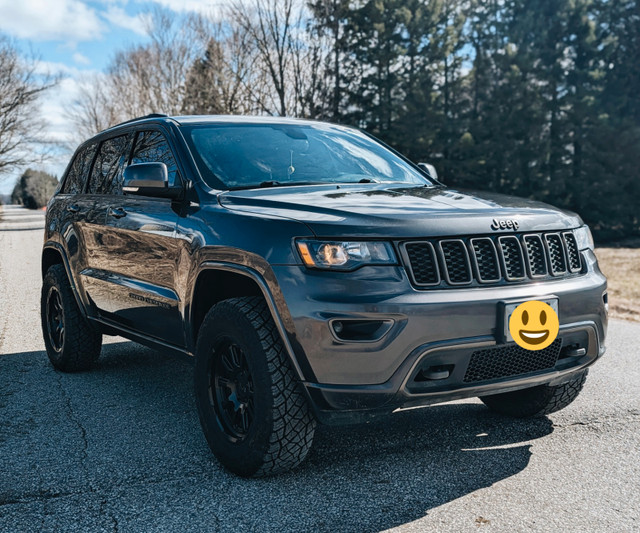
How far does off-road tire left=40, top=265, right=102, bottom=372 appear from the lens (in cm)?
543

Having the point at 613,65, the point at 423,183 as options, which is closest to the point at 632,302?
the point at 423,183

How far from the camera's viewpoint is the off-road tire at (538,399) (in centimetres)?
399

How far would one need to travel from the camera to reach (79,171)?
19.3 feet

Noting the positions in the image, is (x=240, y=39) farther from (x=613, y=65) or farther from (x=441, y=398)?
(x=441, y=398)

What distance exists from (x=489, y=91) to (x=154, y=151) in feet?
123

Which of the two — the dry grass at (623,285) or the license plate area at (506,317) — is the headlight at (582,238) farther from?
the dry grass at (623,285)

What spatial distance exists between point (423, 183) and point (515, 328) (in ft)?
5.58

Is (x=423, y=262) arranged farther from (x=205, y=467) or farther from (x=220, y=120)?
(x=220, y=120)

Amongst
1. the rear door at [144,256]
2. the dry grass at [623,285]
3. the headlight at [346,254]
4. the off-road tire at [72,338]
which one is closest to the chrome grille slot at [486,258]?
the headlight at [346,254]

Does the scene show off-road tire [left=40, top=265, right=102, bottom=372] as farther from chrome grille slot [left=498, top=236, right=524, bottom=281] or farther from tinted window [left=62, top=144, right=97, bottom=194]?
chrome grille slot [left=498, top=236, right=524, bottom=281]

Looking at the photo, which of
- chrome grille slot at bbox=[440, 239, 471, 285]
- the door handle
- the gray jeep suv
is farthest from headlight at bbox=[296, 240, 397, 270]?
the door handle

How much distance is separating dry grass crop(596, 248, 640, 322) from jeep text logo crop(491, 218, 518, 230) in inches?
230

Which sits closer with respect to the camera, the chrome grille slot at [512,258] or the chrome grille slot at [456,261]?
the chrome grille slot at [456,261]

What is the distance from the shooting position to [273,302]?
3.10 m
